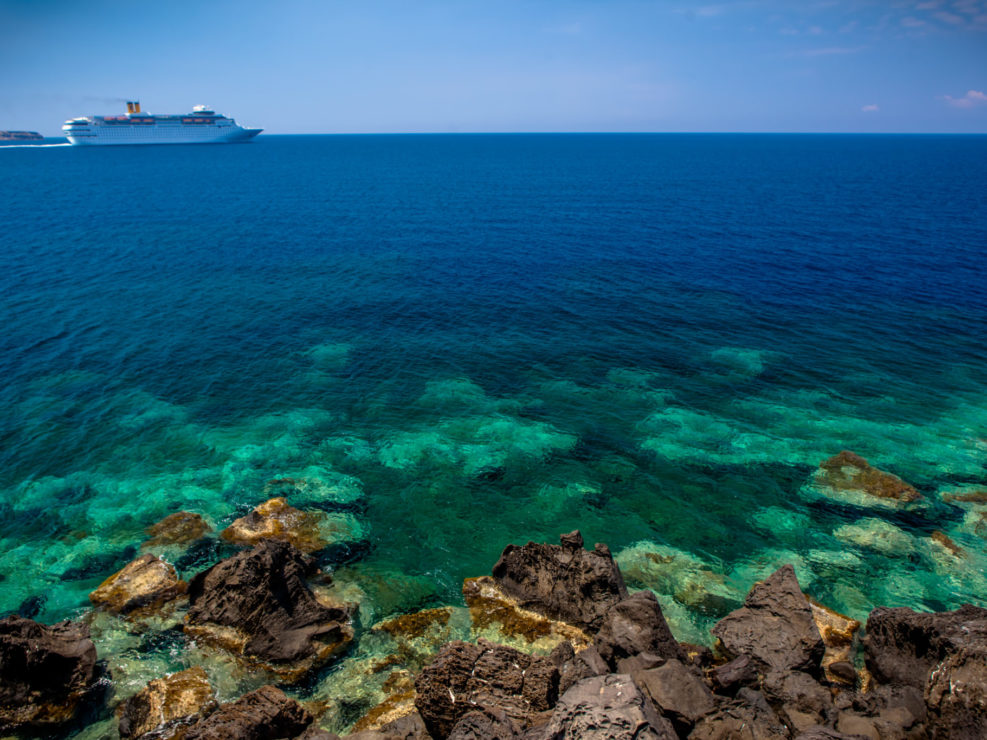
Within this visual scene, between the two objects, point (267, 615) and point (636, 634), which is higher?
point (636, 634)

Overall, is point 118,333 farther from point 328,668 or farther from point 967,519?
point 967,519

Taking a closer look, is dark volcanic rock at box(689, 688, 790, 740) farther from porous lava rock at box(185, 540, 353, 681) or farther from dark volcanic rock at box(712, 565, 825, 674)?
porous lava rock at box(185, 540, 353, 681)

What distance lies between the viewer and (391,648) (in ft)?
85.2

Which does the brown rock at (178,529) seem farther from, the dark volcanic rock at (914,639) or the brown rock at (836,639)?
the dark volcanic rock at (914,639)

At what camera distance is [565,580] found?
27.4 meters

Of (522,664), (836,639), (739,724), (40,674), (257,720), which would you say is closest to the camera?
(739,724)

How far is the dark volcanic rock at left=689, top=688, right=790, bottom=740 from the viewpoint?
18.2 meters

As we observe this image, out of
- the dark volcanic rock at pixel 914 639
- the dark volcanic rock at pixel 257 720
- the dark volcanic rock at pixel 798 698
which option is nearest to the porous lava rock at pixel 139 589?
the dark volcanic rock at pixel 257 720

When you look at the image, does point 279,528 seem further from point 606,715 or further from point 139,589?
point 606,715

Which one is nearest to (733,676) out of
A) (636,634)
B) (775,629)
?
(775,629)

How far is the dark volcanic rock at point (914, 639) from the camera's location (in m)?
21.1

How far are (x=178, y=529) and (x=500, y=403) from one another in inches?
955

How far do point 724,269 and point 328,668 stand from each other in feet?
242

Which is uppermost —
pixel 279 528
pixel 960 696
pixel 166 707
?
pixel 960 696
